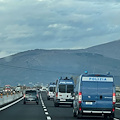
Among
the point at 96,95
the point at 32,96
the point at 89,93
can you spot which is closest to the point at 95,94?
the point at 96,95

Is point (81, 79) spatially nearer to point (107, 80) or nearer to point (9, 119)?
point (107, 80)

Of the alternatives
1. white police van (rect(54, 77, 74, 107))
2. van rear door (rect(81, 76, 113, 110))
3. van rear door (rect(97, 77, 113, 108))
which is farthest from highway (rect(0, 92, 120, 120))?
white police van (rect(54, 77, 74, 107))

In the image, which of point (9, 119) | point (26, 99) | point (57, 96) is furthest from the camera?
point (26, 99)

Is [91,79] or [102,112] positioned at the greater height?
[91,79]

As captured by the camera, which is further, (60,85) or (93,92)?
(60,85)

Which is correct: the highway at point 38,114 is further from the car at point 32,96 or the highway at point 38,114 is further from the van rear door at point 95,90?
the car at point 32,96

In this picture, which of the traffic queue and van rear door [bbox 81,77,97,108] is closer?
the traffic queue

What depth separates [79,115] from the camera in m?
23.9

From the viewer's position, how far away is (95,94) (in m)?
23.3

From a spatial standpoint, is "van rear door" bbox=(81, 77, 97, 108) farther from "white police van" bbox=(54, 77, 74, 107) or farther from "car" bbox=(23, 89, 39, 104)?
"car" bbox=(23, 89, 39, 104)

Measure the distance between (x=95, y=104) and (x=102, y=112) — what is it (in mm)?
532

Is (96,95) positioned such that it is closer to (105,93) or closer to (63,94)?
(105,93)

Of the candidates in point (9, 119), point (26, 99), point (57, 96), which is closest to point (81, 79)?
point (9, 119)

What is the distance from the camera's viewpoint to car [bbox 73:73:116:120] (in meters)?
23.2
